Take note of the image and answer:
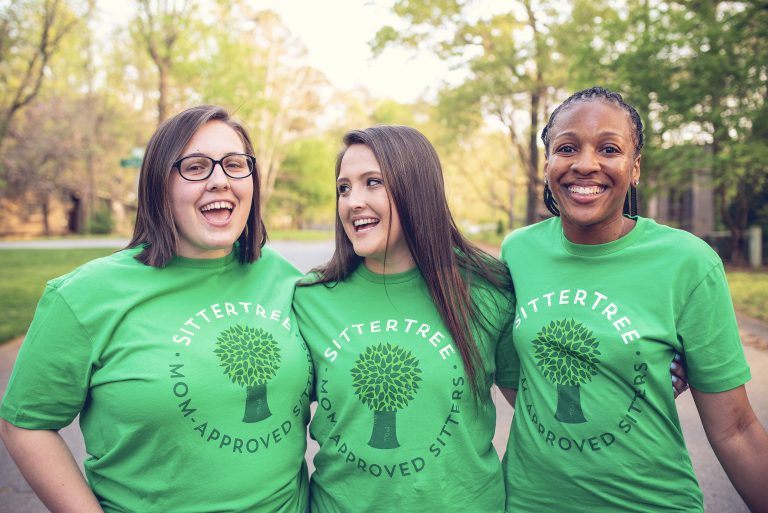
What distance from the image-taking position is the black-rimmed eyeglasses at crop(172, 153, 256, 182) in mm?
2012

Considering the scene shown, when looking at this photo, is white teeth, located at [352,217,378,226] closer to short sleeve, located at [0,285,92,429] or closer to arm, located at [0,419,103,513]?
short sleeve, located at [0,285,92,429]

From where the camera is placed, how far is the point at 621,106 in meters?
1.91

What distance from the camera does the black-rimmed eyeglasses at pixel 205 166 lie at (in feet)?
6.60

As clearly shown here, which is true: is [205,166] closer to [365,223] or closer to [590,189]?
[365,223]

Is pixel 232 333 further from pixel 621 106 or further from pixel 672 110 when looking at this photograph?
pixel 672 110

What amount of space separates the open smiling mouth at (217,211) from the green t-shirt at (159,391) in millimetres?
248

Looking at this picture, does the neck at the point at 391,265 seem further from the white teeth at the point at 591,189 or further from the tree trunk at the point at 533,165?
the tree trunk at the point at 533,165

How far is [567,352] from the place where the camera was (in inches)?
74.4

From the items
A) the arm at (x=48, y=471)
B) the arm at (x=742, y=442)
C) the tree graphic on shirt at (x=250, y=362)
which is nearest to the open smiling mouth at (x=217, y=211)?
the tree graphic on shirt at (x=250, y=362)

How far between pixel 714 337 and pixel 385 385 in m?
1.10

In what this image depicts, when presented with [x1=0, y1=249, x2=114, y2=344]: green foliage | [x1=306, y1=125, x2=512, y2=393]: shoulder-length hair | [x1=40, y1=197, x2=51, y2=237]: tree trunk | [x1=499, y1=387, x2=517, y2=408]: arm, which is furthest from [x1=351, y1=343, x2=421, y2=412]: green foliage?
[x1=40, y1=197, x2=51, y2=237]: tree trunk

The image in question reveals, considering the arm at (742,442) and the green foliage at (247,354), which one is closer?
the arm at (742,442)

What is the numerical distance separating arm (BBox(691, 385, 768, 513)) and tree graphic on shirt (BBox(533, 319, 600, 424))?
40 cm

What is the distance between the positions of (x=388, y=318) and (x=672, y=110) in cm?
1258
